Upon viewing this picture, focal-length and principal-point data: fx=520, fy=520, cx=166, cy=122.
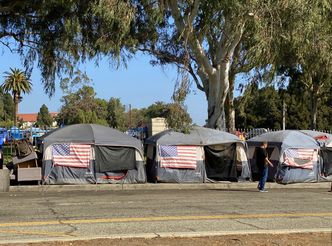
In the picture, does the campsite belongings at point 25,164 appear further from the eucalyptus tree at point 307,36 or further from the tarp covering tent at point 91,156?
the eucalyptus tree at point 307,36

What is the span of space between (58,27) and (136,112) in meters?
99.5

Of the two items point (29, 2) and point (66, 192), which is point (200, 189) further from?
point (29, 2)

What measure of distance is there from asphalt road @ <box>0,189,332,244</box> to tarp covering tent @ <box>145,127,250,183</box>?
4224 millimetres

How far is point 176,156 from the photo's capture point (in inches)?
786

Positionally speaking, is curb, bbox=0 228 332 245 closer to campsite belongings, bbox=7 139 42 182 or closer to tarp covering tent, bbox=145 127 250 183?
campsite belongings, bbox=7 139 42 182

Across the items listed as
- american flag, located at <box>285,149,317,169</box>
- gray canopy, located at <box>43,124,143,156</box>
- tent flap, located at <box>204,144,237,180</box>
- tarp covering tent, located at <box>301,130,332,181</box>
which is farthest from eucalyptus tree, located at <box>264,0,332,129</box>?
gray canopy, located at <box>43,124,143,156</box>

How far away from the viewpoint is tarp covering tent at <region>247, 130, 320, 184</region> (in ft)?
68.8

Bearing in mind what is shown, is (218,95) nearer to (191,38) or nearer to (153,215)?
(191,38)

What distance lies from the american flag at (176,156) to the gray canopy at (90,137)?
902mm

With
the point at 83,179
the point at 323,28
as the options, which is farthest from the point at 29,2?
the point at 323,28

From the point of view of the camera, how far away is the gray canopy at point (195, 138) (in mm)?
20078

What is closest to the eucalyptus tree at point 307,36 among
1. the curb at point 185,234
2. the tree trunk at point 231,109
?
the tree trunk at point 231,109

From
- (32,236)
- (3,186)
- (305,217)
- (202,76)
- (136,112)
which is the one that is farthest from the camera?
(136,112)

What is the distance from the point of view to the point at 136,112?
121 meters
